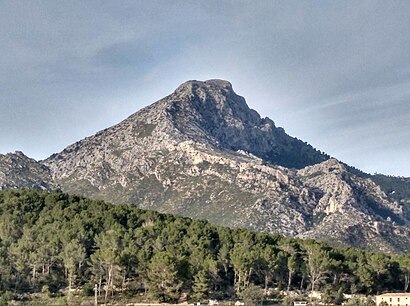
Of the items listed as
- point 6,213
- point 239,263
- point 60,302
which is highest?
point 6,213

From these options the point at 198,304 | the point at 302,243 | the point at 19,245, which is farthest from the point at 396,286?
the point at 19,245

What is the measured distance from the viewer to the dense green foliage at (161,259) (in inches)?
3666

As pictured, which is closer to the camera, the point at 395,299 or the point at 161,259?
the point at 161,259

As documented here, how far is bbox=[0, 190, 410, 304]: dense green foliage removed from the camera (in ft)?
306

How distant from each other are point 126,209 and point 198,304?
44.2 m

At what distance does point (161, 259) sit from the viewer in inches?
3590

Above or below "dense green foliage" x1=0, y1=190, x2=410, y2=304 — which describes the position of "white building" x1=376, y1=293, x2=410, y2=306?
below

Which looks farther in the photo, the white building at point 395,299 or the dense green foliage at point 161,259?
the white building at point 395,299

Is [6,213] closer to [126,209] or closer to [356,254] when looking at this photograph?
[126,209]

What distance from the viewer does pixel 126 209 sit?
127062mm

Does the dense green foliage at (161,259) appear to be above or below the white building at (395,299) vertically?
above

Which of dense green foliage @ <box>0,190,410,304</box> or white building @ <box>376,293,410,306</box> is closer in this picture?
dense green foliage @ <box>0,190,410,304</box>

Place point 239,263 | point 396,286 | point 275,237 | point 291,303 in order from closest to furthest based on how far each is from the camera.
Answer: point 291,303 < point 239,263 < point 396,286 < point 275,237

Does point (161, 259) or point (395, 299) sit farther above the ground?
point (161, 259)
